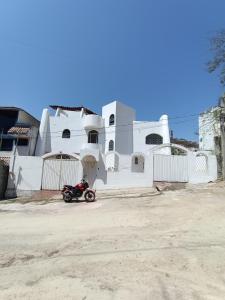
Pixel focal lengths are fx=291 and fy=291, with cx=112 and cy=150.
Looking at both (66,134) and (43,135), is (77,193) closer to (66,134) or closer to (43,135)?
(43,135)

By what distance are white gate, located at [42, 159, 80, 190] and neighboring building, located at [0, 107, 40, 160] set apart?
754 centimetres

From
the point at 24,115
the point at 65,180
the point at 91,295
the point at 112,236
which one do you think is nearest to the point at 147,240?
the point at 112,236

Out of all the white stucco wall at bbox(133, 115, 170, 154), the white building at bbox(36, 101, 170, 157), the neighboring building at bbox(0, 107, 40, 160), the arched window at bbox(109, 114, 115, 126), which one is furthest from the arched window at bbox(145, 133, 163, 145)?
the neighboring building at bbox(0, 107, 40, 160)

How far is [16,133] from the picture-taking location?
2642 centimetres

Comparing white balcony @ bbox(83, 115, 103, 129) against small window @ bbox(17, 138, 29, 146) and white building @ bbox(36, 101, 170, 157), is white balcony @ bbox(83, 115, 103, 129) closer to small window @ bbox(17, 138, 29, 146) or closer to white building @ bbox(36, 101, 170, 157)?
white building @ bbox(36, 101, 170, 157)

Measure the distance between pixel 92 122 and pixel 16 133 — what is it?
7.12 m

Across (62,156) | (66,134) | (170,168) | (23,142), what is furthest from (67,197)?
(66,134)

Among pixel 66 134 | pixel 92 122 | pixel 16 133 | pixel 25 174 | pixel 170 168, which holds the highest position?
pixel 92 122

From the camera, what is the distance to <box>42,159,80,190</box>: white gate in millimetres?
18859

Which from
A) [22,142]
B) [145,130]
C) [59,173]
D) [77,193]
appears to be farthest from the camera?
[145,130]

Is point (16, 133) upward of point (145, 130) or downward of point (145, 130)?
downward

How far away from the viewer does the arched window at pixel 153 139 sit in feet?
93.4

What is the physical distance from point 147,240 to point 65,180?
43.7ft

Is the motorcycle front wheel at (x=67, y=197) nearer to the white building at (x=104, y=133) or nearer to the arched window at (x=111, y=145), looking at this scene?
the white building at (x=104, y=133)
